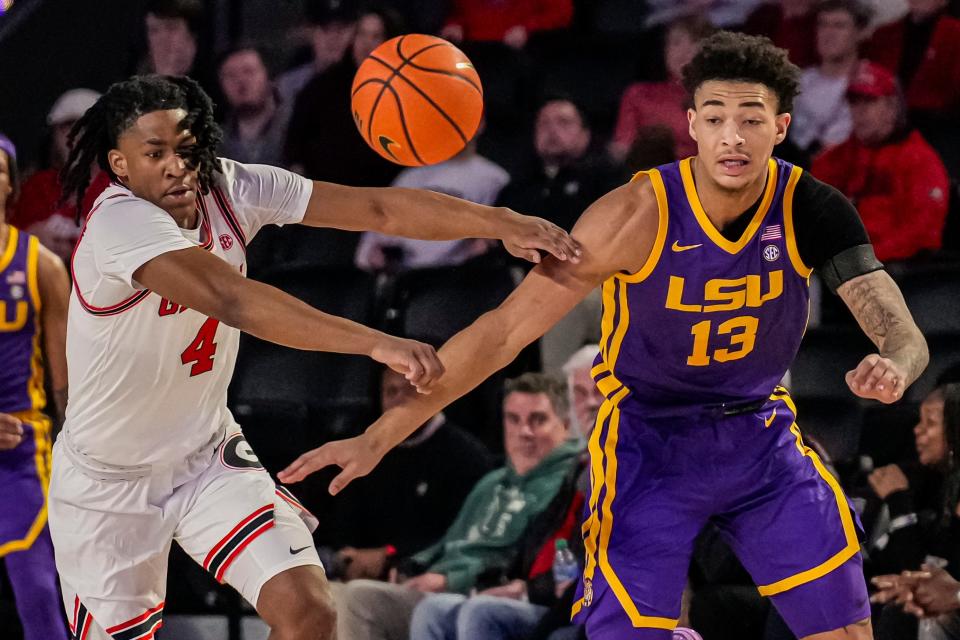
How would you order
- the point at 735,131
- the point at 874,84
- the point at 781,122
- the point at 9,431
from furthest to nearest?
the point at 874,84
the point at 9,431
the point at 781,122
the point at 735,131

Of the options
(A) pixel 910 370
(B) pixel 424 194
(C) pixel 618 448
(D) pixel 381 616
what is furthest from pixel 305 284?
(A) pixel 910 370

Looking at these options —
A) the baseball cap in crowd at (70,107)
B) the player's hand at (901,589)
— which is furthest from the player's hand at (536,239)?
the baseball cap in crowd at (70,107)

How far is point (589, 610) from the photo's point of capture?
433 cm

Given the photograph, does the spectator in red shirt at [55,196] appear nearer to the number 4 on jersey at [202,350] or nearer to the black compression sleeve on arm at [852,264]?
the number 4 on jersey at [202,350]

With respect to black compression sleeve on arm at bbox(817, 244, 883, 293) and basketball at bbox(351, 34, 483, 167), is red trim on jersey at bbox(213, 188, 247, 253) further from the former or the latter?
black compression sleeve on arm at bbox(817, 244, 883, 293)

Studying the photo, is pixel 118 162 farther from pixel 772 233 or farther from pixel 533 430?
pixel 533 430

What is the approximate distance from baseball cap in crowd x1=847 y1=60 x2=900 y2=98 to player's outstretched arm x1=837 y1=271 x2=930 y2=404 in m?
3.21

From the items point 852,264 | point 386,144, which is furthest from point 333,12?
point 852,264

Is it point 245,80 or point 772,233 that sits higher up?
point 245,80

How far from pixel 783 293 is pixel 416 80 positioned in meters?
2.02

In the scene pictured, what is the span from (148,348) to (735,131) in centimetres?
188

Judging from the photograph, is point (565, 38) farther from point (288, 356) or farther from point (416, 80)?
point (416, 80)

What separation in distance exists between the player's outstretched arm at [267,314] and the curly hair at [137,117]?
0.54 metres

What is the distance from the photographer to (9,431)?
6051mm
